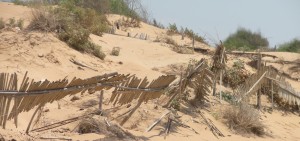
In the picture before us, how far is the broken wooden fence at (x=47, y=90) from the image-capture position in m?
3.64

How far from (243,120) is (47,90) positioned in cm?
435

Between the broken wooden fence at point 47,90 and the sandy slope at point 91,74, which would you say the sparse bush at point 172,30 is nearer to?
the sandy slope at point 91,74

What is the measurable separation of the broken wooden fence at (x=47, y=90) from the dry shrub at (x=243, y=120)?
2172 millimetres

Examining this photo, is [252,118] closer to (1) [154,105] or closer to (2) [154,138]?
(1) [154,105]

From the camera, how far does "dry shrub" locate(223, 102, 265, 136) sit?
7523 mm

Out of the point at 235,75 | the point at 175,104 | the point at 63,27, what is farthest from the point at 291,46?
the point at 175,104

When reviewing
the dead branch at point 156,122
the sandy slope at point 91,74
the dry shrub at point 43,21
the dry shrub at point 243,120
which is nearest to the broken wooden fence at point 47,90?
the dead branch at point 156,122

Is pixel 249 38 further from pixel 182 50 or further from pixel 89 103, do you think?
pixel 89 103

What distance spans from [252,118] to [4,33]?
516 cm

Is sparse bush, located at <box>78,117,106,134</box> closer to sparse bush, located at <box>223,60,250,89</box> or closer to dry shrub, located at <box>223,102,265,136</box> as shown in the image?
dry shrub, located at <box>223,102,265,136</box>

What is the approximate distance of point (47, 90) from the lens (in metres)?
4.02

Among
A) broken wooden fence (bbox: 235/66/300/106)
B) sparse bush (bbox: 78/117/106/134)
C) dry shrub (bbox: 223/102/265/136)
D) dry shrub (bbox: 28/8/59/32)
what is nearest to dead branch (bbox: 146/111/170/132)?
sparse bush (bbox: 78/117/106/134)

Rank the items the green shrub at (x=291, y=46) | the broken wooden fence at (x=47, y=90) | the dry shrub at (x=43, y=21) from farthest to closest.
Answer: the green shrub at (x=291, y=46)
the dry shrub at (x=43, y=21)
the broken wooden fence at (x=47, y=90)

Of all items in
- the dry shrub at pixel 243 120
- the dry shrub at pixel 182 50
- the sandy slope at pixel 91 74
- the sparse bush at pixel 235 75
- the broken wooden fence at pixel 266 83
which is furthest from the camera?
the dry shrub at pixel 182 50
